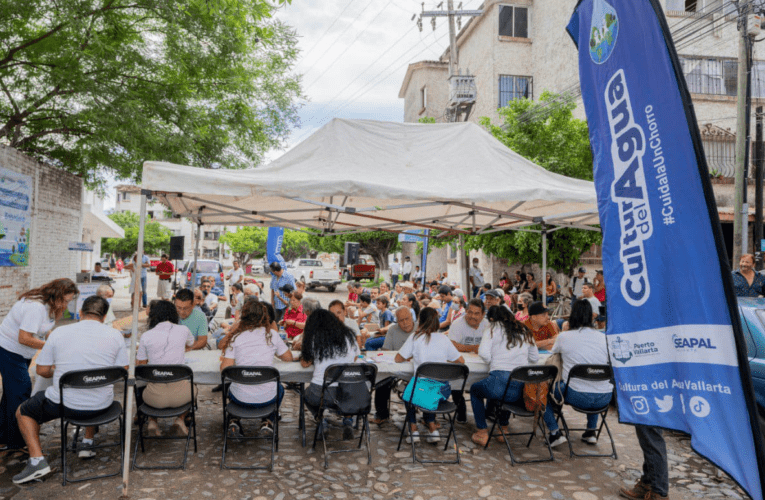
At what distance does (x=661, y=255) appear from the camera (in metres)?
2.58

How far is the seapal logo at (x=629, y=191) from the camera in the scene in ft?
8.80

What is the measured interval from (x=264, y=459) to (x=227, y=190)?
2442 mm

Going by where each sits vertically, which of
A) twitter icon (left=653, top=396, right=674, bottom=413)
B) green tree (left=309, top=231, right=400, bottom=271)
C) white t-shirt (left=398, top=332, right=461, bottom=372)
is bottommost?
white t-shirt (left=398, top=332, right=461, bottom=372)

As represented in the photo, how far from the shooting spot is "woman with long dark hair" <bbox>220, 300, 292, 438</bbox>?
465 cm

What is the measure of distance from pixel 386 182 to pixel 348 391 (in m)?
2.01

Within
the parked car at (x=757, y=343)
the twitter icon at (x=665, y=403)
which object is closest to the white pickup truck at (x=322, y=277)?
the parked car at (x=757, y=343)

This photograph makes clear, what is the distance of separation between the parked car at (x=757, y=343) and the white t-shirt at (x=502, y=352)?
5.90ft

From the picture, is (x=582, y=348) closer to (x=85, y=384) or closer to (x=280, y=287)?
(x=85, y=384)

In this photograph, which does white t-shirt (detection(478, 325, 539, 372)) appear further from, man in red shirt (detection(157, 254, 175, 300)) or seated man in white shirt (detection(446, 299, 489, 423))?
man in red shirt (detection(157, 254, 175, 300))

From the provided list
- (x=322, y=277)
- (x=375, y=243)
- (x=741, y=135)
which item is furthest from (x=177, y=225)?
(x=741, y=135)

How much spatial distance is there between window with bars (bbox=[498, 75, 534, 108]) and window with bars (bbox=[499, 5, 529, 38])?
77.4 inches

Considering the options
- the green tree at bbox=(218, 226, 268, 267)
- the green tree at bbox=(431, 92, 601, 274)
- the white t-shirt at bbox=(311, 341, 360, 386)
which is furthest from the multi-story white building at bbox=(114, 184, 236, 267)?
the white t-shirt at bbox=(311, 341, 360, 386)

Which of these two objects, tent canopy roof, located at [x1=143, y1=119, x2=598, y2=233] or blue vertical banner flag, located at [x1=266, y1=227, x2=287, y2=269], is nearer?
tent canopy roof, located at [x1=143, y1=119, x2=598, y2=233]

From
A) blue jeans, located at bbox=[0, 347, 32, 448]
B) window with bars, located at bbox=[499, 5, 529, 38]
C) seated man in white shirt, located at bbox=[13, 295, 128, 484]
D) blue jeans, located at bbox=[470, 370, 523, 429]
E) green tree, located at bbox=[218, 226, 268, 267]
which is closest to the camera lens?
seated man in white shirt, located at bbox=[13, 295, 128, 484]
